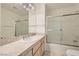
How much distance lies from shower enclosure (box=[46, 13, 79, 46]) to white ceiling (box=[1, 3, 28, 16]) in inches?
9.4

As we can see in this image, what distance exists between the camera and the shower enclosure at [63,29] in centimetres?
92

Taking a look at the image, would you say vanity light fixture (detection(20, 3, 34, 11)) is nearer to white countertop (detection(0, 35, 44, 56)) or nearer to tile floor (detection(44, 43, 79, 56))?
white countertop (detection(0, 35, 44, 56))

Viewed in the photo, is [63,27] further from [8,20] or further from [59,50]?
[8,20]

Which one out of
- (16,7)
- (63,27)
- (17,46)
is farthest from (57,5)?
(17,46)

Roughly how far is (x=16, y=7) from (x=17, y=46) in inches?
14.0

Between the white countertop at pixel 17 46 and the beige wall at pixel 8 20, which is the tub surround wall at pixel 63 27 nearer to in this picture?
the white countertop at pixel 17 46

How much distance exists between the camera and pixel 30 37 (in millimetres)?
927

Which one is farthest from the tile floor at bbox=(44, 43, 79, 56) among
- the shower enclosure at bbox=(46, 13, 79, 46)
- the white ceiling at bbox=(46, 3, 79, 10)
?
the white ceiling at bbox=(46, 3, 79, 10)

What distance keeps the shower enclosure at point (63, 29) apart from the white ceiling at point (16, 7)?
238 millimetres

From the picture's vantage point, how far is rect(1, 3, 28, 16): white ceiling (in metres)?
0.88

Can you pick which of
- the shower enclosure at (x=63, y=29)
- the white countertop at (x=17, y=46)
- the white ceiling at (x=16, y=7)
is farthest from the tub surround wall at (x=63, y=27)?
the white ceiling at (x=16, y=7)

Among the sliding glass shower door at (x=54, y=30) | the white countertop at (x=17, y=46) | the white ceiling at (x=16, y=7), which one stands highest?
the white ceiling at (x=16, y=7)

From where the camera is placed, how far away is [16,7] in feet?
3.00

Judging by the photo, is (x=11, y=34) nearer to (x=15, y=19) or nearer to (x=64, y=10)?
(x=15, y=19)
